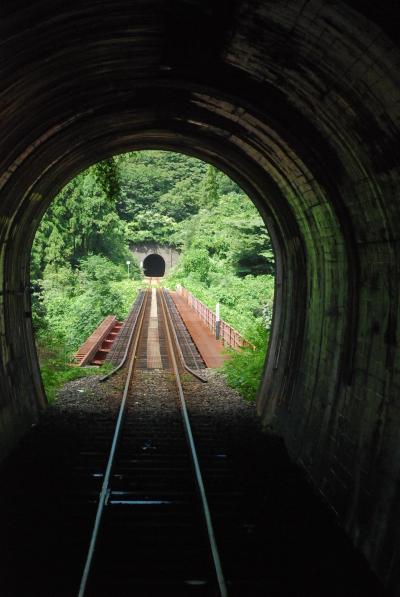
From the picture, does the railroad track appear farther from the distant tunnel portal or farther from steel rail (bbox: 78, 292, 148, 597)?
the distant tunnel portal

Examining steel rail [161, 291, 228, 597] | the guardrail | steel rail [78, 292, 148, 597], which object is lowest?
steel rail [78, 292, 148, 597]

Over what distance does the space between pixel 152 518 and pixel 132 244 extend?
7093cm

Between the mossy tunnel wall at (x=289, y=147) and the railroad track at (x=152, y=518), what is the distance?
1.61 m

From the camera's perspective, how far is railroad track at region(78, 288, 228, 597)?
5637 mm

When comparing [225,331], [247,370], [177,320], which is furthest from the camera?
[177,320]

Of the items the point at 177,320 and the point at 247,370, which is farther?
the point at 177,320

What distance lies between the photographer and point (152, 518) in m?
7.16

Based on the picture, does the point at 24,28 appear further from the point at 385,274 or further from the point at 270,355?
the point at 270,355

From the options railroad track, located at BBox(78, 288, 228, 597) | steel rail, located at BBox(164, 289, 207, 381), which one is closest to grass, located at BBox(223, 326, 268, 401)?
steel rail, located at BBox(164, 289, 207, 381)

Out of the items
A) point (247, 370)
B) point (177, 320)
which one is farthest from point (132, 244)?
point (247, 370)

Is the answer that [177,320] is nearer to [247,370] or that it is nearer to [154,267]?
[247,370]

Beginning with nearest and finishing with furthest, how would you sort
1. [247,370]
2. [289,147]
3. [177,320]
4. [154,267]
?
1. [289,147]
2. [247,370]
3. [177,320]
4. [154,267]

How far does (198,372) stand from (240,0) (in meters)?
12.8

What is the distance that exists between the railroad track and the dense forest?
384 cm
